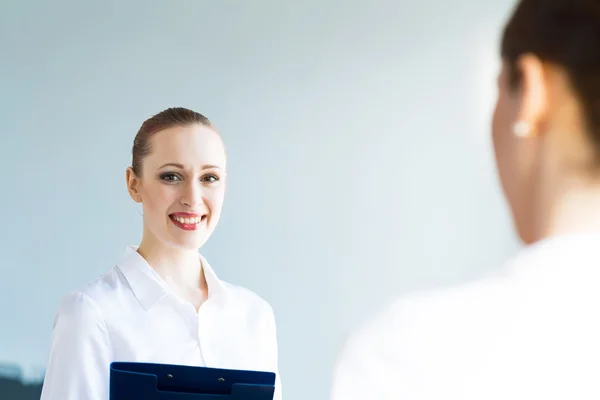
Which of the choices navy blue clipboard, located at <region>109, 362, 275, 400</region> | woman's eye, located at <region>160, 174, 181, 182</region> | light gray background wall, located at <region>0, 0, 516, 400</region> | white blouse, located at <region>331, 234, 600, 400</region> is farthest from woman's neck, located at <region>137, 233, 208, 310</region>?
white blouse, located at <region>331, 234, 600, 400</region>

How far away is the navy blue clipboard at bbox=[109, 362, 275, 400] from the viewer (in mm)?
1365

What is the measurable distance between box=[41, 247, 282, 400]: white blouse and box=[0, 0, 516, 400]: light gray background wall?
1155 millimetres

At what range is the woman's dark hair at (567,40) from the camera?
0.49 metres

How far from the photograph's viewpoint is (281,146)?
322 centimetres

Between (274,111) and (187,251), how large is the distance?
1.45 metres

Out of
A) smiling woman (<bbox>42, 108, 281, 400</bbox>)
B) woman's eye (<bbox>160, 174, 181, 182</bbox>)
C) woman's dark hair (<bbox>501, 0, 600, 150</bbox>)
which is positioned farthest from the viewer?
woman's eye (<bbox>160, 174, 181, 182</bbox>)

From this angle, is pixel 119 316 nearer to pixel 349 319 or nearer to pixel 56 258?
pixel 56 258

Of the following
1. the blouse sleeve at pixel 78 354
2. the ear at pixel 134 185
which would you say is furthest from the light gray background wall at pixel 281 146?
the blouse sleeve at pixel 78 354

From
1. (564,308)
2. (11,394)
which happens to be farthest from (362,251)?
(564,308)

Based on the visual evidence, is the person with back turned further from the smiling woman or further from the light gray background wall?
the light gray background wall

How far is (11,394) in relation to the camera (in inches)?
108

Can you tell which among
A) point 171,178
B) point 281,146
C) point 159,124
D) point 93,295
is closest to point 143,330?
point 93,295

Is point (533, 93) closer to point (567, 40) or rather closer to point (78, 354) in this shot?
point (567, 40)

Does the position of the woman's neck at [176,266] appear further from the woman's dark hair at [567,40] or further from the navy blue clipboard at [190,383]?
the woman's dark hair at [567,40]
